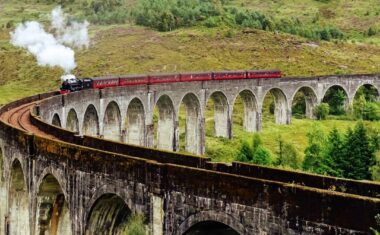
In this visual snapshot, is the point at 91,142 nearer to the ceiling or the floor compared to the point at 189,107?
nearer to the ceiling

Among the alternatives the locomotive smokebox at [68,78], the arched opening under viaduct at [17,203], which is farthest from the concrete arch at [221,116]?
the arched opening under viaduct at [17,203]

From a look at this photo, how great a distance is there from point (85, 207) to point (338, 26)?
122m

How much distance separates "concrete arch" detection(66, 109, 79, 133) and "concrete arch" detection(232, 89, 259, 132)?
83.2 ft

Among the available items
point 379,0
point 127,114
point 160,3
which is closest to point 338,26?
point 379,0

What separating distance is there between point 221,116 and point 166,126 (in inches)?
356

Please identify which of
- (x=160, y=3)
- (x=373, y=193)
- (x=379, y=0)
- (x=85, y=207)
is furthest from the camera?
(x=379, y=0)

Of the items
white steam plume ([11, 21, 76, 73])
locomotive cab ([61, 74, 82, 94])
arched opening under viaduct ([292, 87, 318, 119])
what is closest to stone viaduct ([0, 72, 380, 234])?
locomotive cab ([61, 74, 82, 94])

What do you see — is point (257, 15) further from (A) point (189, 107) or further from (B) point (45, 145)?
(B) point (45, 145)

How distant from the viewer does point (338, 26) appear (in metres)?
137

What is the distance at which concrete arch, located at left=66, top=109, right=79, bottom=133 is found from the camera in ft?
157

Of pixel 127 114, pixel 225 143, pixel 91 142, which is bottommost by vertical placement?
pixel 225 143

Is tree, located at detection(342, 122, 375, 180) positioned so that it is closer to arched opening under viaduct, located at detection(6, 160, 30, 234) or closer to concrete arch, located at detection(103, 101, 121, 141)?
concrete arch, located at detection(103, 101, 121, 141)

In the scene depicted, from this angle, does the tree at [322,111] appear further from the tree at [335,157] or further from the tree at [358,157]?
the tree at [358,157]

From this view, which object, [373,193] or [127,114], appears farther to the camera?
[127,114]
